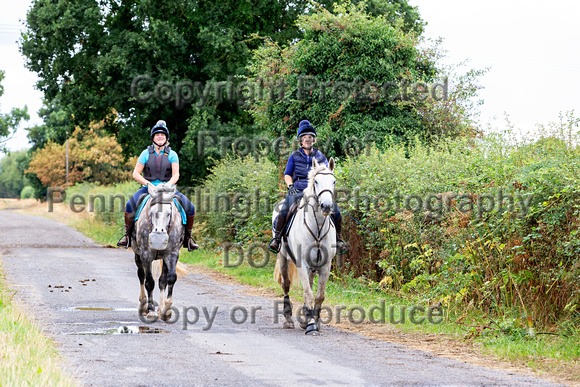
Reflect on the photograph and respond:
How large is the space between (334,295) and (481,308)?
4029mm

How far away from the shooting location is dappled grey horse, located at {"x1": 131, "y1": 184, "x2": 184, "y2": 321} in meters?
10.0

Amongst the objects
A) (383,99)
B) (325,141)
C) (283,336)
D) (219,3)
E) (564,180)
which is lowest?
(283,336)

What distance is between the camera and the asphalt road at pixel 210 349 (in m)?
6.57

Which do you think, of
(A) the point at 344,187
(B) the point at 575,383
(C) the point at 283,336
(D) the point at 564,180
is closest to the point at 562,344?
(B) the point at 575,383

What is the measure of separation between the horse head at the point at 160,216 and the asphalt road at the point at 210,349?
4.28 ft

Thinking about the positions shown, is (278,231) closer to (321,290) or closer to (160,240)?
(321,290)

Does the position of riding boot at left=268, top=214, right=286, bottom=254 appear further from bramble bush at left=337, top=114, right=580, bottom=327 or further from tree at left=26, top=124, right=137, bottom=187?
tree at left=26, top=124, right=137, bottom=187

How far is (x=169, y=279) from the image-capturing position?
1054 centimetres

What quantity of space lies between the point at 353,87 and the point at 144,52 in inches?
484

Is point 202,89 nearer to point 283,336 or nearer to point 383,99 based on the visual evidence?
point 383,99

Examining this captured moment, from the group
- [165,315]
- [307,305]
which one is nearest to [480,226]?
[307,305]

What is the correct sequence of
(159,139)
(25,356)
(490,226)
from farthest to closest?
(159,139) → (490,226) → (25,356)

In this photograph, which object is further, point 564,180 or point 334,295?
point 334,295

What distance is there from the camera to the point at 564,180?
27.3ft
